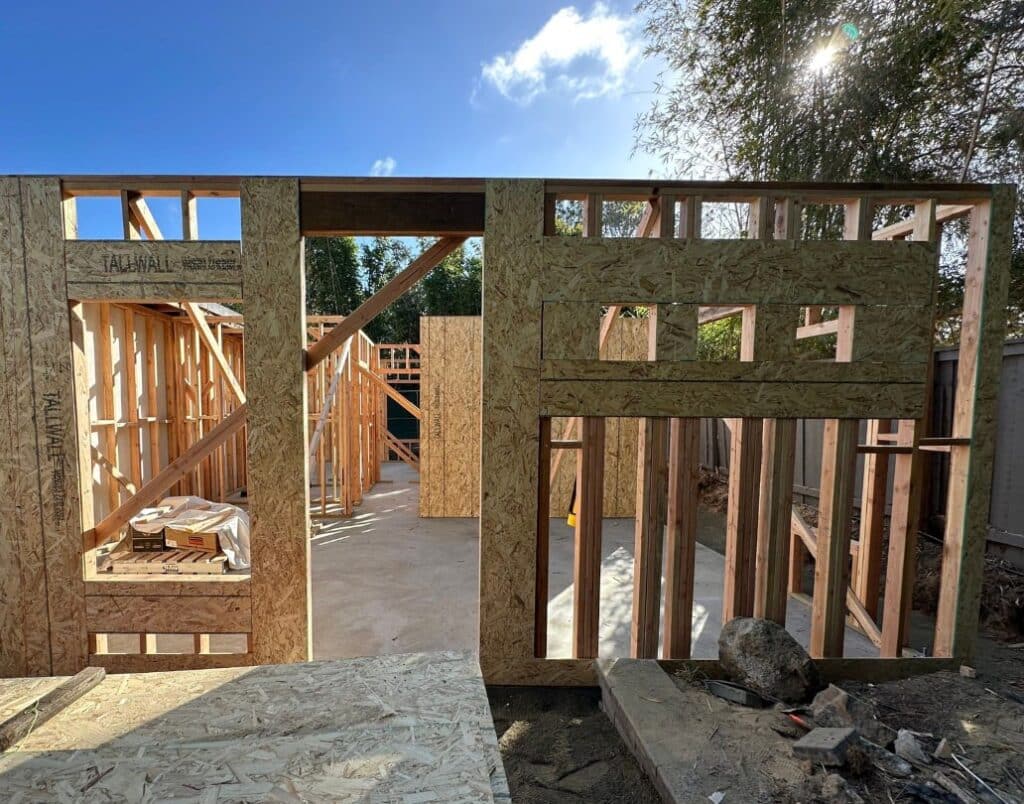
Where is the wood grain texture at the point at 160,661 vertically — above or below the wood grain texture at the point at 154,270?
below

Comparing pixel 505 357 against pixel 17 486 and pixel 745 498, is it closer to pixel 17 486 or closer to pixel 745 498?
pixel 745 498

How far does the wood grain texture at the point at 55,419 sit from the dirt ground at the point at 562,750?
10.9ft

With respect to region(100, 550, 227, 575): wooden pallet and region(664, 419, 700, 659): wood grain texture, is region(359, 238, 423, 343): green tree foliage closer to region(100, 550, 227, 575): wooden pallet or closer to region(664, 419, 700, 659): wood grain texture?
region(100, 550, 227, 575): wooden pallet

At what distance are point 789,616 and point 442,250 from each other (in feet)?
17.3

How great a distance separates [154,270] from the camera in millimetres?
3283

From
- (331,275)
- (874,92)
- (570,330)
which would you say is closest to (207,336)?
(570,330)

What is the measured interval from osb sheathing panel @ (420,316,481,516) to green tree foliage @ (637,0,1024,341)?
577cm

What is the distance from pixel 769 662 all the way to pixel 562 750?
5.29 feet

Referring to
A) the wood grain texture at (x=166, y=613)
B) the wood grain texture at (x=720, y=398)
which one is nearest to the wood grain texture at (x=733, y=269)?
the wood grain texture at (x=720, y=398)

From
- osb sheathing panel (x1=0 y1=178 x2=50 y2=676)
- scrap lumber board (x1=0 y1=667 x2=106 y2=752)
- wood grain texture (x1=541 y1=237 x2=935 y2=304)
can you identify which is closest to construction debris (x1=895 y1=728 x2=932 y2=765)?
wood grain texture (x1=541 y1=237 x2=935 y2=304)

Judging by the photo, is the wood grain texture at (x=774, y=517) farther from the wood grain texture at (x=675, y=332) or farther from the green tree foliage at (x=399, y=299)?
the green tree foliage at (x=399, y=299)

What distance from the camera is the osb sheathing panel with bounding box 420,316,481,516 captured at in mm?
8570

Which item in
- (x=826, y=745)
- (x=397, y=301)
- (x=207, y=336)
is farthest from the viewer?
(x=397, y=301)

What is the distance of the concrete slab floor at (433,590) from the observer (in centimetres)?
432
